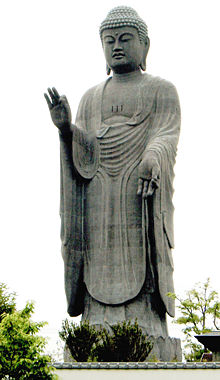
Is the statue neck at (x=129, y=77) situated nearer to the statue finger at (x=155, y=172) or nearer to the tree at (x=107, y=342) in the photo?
the statue finger at (x=155, y=172)

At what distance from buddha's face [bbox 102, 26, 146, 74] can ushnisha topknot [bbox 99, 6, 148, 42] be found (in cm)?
9

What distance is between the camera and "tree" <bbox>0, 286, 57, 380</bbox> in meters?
13.1

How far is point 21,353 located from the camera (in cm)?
1322

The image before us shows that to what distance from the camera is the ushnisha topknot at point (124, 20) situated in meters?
19.4

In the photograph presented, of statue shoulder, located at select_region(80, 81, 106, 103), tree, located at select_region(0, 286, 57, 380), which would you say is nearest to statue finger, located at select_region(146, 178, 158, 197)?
statue shoulder, located at select_region(80, 81, 106, 103)

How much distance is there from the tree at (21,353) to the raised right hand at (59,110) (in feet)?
19.1

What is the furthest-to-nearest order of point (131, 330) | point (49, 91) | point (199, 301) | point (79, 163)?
point (199, 301) → point (79, 163) → point (49, 91) → point (131, 330)

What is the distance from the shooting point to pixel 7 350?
43.5 feet

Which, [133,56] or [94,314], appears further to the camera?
[133,56]

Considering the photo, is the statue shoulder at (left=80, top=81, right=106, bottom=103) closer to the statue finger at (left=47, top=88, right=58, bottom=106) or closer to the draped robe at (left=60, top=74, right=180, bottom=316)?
the draped robe at (left=60, top=74, right=180, bottom=316)

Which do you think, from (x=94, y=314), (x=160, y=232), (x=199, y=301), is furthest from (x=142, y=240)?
(x=199, y=301)

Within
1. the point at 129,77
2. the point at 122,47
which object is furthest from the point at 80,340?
the point at 122,47

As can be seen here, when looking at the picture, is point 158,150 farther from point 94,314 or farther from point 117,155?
point 94,314

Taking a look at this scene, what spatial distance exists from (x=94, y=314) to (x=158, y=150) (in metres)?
3.75
